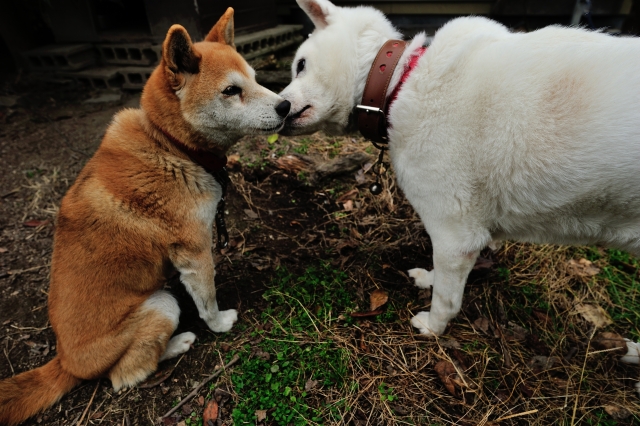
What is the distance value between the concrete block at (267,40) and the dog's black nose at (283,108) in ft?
11.5

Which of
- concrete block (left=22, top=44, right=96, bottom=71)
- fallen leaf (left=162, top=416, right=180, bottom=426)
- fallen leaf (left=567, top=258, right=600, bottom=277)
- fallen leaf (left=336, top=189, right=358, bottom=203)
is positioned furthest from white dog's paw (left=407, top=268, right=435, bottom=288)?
concrete block (left=22, top=44, right=96, bottom=71)

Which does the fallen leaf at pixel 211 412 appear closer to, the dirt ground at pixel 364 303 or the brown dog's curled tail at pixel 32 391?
the dirt ground at pixel 364 303

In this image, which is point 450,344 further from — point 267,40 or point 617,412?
point 267,40

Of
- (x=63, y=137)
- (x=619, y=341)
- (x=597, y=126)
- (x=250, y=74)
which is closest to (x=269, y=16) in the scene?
(x=63, y=137)

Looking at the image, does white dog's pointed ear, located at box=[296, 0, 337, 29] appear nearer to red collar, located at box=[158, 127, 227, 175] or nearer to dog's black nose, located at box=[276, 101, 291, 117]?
dog's black nose, located at box=[276, 101, 291, 117]

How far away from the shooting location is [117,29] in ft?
19.5

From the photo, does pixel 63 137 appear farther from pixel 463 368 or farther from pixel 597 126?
pixel 597 126

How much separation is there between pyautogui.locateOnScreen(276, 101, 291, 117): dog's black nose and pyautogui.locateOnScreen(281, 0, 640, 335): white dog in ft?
0.19

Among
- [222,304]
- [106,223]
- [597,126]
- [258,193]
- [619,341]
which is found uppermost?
[597,126]

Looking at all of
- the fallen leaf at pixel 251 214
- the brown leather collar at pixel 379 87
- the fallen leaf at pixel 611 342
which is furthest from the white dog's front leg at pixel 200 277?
the fallen leaf at pixel 611 342

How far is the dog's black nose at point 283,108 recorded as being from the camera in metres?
2.30

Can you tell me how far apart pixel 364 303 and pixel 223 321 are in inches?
40.9

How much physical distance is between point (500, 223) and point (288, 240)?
1.81 meters

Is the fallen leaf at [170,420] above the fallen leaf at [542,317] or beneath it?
above
